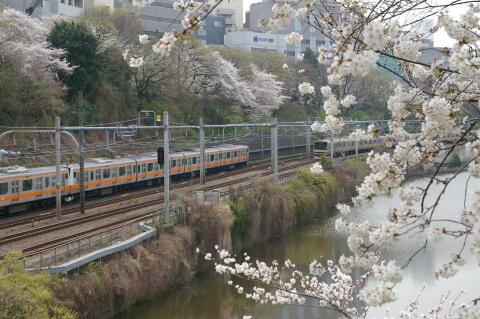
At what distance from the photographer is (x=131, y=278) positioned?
12.7m

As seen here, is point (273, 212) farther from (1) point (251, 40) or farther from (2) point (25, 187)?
(1) point (251, 40)

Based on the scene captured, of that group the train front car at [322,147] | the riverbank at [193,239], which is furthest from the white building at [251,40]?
the riverbank at [193,239]

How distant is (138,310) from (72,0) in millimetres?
29019

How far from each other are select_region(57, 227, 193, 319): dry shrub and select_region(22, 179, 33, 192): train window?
16.8ft

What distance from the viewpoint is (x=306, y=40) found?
2581 inches

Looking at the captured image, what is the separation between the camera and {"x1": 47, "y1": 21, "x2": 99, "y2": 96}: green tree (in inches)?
1048

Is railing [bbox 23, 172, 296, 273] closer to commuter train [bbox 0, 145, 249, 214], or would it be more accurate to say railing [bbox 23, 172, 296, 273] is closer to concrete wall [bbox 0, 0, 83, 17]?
commuter train [bbox 0, 145, 249, 214]

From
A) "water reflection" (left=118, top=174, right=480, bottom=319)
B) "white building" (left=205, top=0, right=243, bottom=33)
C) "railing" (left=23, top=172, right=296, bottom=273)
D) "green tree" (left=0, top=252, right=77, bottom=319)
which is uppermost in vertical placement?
"white building" (left=205, top=0, right=243, bottom=33)

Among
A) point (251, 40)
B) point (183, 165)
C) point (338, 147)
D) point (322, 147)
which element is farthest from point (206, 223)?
point (251, 40)

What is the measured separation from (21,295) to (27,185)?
9.72 m

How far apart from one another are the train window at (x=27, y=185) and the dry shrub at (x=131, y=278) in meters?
5.11

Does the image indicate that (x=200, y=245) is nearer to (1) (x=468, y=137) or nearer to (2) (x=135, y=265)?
(2) (x=135, y=265)

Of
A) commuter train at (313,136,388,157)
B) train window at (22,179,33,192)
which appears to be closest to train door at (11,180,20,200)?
train window at (22,179,33,192)

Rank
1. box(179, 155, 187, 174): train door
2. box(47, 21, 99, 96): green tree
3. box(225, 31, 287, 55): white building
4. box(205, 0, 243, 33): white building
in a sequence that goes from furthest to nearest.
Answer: box(205, 0, 243, 33): white building, box(225, 31, 287, 55): white building, box(47, 21, 99, 96): green tree, box(179, 155, 187, 174): train door
